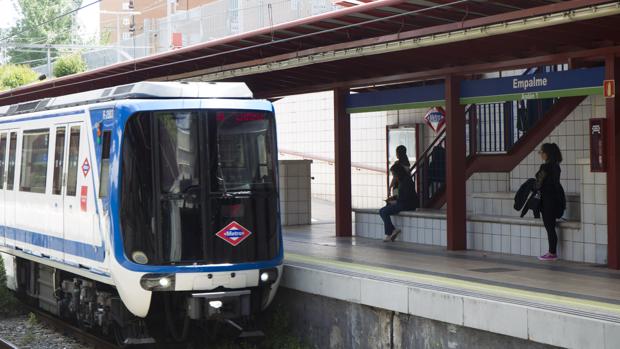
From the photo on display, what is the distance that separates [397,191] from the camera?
15133 millimetres

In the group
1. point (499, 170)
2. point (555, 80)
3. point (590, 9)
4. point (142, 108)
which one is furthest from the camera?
point (499, 170)

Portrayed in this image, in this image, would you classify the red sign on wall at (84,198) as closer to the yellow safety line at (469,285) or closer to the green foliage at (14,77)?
the yellow safety line at (469,285)

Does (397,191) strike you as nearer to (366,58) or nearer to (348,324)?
(366,58)

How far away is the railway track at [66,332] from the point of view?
38.2 feet

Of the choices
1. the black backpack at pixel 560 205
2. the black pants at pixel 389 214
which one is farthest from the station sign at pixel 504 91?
the black pants at pixel 389 214

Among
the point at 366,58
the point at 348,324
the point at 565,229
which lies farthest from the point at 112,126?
the point at 565,229

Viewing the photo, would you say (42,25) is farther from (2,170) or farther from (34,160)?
(34,160)

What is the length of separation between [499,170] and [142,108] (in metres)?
7.40

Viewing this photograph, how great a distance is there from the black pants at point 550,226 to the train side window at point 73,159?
5.82 metres

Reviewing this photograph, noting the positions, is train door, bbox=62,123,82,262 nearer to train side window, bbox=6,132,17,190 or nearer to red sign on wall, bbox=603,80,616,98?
train side window, bbox=6,132,17,190

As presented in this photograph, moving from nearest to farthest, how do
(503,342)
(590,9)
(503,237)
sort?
(503,342)
(590,9)
(503,237)

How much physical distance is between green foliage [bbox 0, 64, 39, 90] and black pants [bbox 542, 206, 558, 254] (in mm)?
32228

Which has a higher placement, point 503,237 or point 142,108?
point 142,108

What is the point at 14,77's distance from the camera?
133 ft
